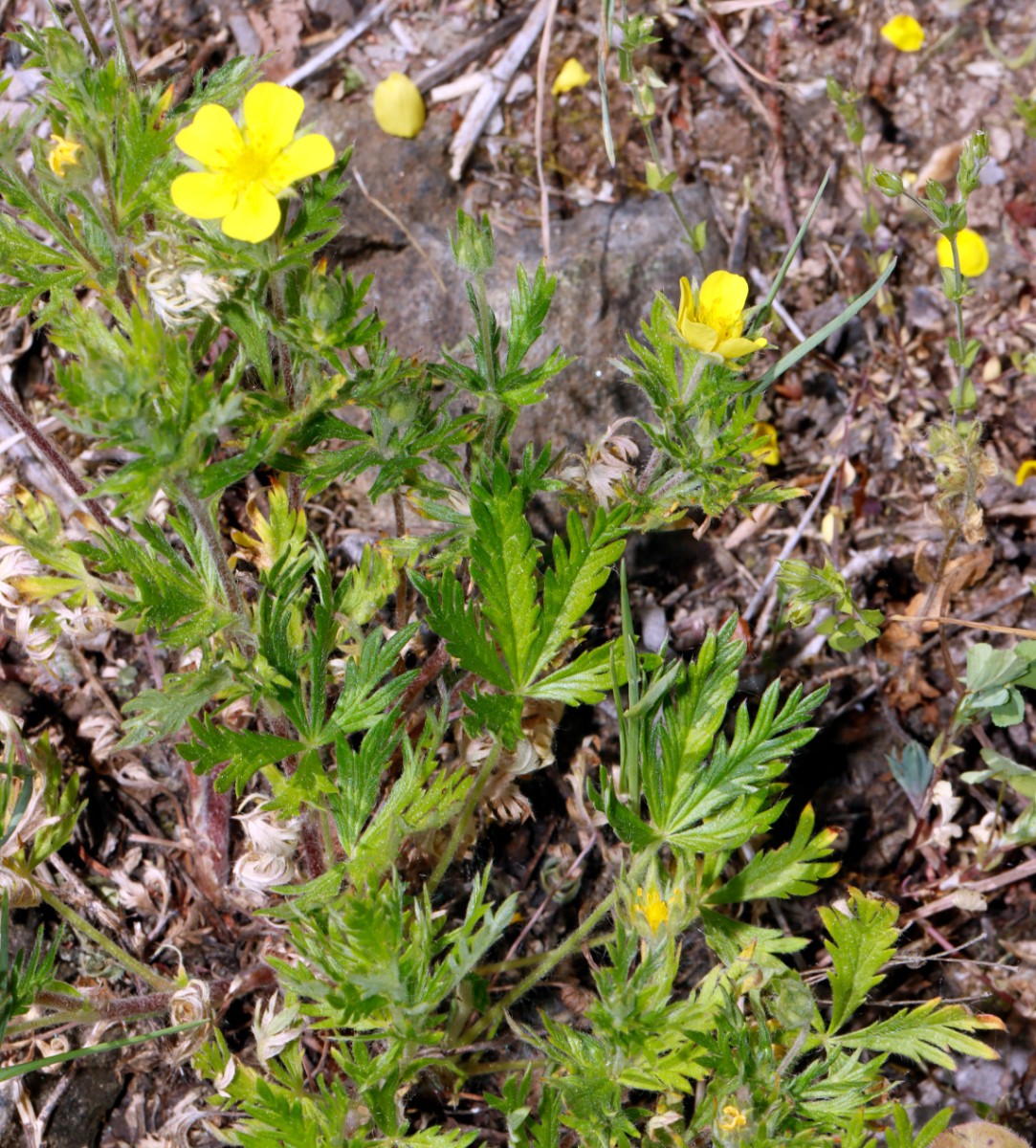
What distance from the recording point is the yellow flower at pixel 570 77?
3.36 metres

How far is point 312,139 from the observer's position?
68.7 inches

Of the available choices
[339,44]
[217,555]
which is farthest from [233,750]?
[339,44]

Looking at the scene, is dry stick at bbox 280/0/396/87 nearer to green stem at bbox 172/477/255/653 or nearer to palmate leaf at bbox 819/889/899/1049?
green stem at bbox 172/477/255/653

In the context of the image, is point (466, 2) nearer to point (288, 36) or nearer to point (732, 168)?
point (288, 36)

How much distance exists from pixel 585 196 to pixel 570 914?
2.13 metres

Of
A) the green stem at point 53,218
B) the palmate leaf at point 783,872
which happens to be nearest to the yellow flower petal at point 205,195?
the green stem at point 53,218

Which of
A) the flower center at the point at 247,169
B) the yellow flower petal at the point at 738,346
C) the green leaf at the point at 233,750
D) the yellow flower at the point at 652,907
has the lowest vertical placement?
the yellow flower at the point at 652,907

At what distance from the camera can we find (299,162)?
5.75ft

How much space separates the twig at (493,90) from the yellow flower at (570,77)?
5.8 inches

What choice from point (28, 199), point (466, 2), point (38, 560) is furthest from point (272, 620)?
point (466, 2)

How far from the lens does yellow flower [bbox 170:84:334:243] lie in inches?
67.3

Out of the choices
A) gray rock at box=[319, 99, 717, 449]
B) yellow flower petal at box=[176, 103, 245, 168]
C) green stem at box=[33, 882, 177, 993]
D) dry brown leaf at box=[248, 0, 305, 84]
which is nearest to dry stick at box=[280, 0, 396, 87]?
dry brown leaf at box=[248, 0, 305, 84]

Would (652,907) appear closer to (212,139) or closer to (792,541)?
(792,541)

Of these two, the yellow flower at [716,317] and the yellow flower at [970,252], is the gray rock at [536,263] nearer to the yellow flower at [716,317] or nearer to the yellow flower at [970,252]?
the yellow flower at [970,252]
